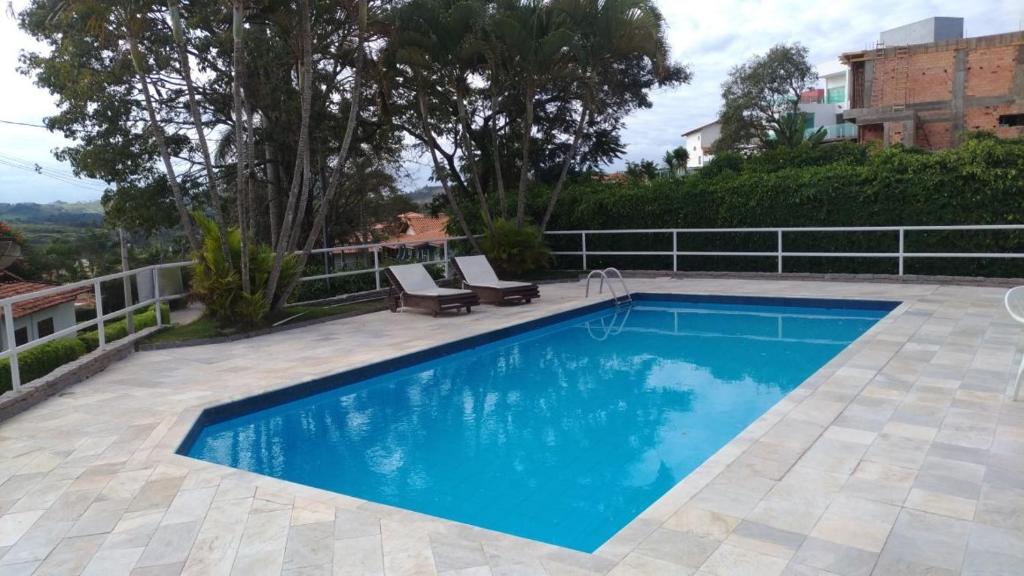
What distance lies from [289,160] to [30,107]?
5.40 meters

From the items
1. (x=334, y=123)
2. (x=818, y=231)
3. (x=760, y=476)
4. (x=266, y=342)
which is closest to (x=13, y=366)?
(x=266, y=342)

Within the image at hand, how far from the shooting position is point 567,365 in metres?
7.66

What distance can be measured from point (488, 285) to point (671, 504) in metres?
7.82

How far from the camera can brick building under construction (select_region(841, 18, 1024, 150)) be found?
34125 mm

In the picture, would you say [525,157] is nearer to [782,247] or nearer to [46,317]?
[782,247]

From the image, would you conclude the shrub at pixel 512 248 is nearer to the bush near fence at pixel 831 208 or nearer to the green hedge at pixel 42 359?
the bush near fence at pixel 831 208

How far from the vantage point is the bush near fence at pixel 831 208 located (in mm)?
10609

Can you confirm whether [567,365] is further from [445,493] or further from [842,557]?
[842,557]

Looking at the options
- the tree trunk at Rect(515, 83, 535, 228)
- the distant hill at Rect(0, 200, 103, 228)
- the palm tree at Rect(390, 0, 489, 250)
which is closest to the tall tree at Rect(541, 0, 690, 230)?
the tree trunk at Rect(515, 83, 535, 228)

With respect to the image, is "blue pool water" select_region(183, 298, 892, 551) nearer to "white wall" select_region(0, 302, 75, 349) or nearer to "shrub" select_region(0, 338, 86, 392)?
"shrub" select_region(0, 338, 86, 392)

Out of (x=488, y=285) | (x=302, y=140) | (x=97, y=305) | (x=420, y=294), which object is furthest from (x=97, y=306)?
(x=488, y=285)

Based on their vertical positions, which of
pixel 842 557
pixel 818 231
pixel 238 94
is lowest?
pixel 842 557

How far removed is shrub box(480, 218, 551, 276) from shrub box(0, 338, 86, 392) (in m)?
7.20

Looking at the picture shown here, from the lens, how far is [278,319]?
947 cm
